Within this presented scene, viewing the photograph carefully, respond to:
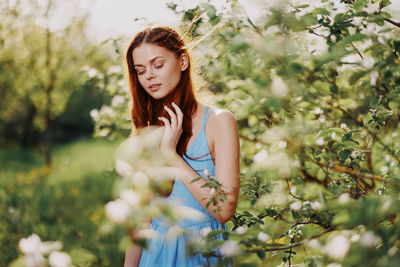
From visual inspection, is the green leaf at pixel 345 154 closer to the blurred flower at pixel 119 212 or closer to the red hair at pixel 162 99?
the red hair at pixel 162 99

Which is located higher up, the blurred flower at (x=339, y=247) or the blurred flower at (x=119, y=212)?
the blurred flower at (x=119, y=212)

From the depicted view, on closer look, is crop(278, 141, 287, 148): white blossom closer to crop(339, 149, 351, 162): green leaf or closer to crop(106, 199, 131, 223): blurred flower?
crop(339, 149, 351, 162): green leaf

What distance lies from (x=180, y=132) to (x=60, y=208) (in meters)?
4.68

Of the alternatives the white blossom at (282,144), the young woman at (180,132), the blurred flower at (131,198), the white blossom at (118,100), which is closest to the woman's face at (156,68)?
the young woman at (180,132)

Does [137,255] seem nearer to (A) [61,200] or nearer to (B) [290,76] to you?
(B) [290,76]

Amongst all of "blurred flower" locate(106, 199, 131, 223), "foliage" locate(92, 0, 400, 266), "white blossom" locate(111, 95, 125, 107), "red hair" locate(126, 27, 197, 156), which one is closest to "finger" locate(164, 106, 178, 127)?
"red hair" locate(126, 27, 197, 156)

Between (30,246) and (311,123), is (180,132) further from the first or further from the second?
(30,246)

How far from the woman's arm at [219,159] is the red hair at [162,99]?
0.43 feet

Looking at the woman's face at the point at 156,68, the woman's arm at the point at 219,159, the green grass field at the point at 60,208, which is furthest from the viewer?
the green grass field at the point at 60,208

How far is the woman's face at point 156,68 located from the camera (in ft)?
5.56

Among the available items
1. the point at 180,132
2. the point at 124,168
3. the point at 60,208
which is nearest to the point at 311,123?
the point at 180,132

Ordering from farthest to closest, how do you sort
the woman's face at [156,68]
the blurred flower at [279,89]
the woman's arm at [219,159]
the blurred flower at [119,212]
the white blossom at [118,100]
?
the white blossom at [118,100], the woman's face at [156,68], the woman's arm at [219,159], the blurred flower at [279,89], the blurred flower at [119,212]

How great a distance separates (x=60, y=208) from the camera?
559cm

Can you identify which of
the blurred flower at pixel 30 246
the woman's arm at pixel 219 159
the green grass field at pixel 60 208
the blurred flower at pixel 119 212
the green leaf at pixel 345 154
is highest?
the blurred flower at pixel 119 212
